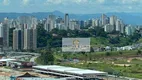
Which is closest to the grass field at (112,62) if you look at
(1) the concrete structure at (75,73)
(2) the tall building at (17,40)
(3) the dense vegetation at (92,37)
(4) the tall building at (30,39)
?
(1) the concrete structure at (75,73)

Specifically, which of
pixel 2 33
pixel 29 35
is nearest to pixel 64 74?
pixel 29 35

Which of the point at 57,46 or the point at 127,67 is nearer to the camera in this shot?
the point at 127,67

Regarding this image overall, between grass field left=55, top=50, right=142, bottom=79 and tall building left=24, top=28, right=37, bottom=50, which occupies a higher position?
tall building left=24, top=28, right=37, bottom=50

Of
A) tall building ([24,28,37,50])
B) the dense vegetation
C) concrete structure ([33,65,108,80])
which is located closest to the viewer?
concrete structure ([33,65,108,80])

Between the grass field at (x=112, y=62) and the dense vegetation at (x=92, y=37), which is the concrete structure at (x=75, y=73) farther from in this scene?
the dense vegetation at (x=92, y=37)

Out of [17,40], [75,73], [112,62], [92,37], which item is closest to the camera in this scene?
[75,73]

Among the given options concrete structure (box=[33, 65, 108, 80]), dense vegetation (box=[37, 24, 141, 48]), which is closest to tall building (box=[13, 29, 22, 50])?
dense vegetation (box=[37, 24, 141, 48])

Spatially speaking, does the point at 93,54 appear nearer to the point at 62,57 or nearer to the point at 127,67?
the point at 62,57

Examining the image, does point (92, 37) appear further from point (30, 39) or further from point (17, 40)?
point (17, 40)

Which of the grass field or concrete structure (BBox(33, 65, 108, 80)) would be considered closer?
concrete structure (BBox(33, 65, 108, 80))

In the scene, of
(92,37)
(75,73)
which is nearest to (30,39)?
(92,37)

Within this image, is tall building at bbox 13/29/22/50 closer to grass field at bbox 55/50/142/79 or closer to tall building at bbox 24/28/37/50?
tall building at bbox 24/28/37/50
